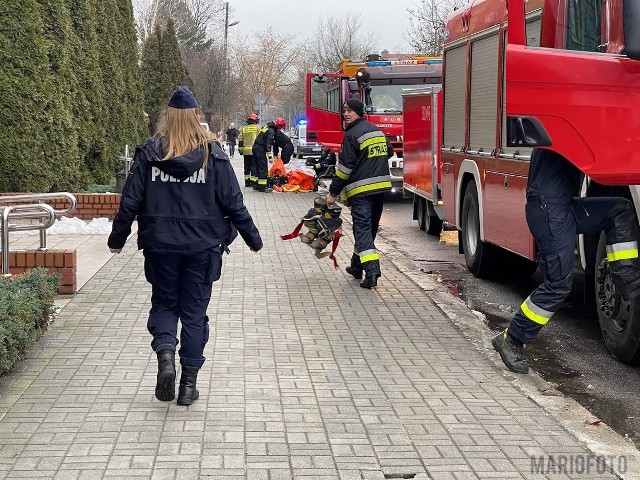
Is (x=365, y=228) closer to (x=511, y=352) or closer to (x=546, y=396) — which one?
(x=511, y=352)

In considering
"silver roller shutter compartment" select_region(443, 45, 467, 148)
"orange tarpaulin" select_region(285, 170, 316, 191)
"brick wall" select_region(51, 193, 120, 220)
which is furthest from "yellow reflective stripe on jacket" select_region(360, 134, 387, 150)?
"orange tarpaulin" select_region(285, 170, 316, 191)

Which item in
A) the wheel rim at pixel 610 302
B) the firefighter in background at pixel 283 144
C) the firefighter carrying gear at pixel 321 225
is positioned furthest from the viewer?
the firefighter in background at pixel 283 144

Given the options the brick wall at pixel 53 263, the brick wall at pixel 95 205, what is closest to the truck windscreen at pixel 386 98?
the brick wall at pixel 95 205

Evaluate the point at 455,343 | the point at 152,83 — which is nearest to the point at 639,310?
the point at 455,343

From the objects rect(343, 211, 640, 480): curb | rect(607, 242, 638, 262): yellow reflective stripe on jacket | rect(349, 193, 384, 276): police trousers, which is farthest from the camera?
rect(349, 193, 384, 276): police trousers

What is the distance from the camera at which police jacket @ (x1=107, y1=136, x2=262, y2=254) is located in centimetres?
546

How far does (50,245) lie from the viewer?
11.9 metres

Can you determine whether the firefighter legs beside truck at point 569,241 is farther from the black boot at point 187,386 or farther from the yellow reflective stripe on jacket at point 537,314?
the black boot at point 187,386

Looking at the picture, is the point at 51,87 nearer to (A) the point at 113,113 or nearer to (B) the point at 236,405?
(A) the point at 113,113

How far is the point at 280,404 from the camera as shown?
5637 mm

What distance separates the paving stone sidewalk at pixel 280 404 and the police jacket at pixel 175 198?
Result: 93 cm

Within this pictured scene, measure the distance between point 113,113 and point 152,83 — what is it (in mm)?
20099

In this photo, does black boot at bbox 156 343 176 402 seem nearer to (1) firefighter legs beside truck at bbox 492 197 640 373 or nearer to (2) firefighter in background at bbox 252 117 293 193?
(1) firefighter legs beside truck at bbox 492 197 640 373

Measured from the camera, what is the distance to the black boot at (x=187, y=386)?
5.57 metres
